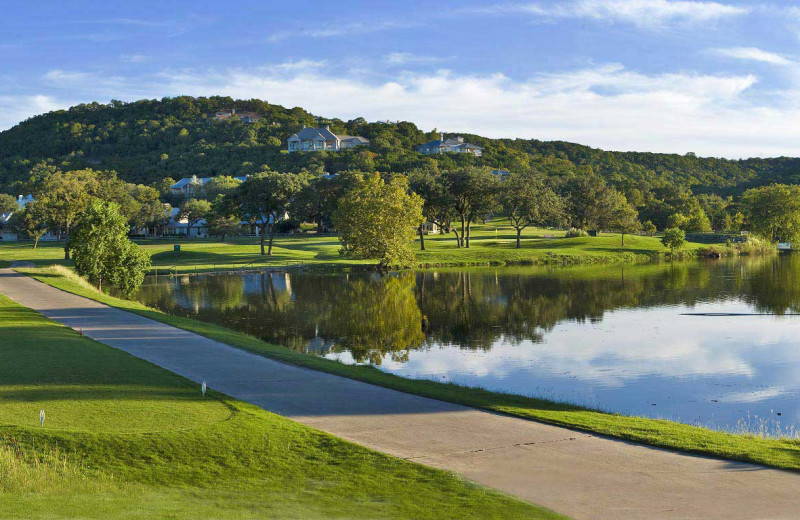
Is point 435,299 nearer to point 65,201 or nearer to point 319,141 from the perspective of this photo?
point 65,201

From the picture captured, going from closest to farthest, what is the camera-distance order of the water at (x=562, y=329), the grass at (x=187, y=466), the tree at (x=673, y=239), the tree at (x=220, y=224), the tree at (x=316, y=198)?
the grass at (x=187, y=466), the water at (x=562, y=329), the tree at (x=673, y=239), the tree at (x=316, y=198), the tree at (x=220, y=224)

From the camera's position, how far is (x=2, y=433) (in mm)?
11969

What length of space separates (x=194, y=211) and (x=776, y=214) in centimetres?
9070

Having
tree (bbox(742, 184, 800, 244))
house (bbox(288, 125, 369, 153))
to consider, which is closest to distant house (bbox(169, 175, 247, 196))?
house (bbox(288, 125, 369, 153))

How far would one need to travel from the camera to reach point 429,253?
77.6 meters

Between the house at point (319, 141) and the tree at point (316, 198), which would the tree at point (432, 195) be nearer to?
the tree at point (316, 198)

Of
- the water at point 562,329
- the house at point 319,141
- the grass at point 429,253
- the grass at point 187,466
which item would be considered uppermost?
the house at point 319,141

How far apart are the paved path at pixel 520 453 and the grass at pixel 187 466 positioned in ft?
2.47

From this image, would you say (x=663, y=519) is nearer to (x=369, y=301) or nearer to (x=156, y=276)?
(x=369, y=301)

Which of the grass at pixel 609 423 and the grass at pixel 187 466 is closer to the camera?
the grass at pixel 187 466

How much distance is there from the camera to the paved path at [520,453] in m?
9.76

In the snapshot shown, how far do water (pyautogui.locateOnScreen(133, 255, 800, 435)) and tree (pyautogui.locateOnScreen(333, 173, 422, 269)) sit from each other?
683 cm

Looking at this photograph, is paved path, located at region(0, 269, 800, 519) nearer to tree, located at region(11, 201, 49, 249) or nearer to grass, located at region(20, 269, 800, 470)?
grass, located at region(20, 269, 800, 470)

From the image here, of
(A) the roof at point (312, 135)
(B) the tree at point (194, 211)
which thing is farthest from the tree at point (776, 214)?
(A) the roof at point (312, 135)
